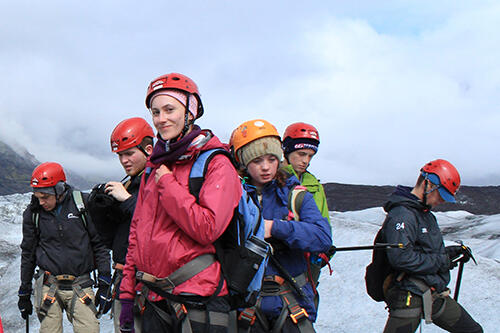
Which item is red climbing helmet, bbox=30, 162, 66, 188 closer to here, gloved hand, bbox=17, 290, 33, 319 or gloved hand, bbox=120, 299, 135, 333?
gloved hand, bbox=17, 290, 33, 319

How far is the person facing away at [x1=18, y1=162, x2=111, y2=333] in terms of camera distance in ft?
16.9

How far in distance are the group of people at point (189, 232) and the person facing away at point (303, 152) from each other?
0.6 inches

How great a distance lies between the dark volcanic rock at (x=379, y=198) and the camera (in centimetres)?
1858

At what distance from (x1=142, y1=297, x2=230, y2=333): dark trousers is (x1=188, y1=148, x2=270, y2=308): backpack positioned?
0.11 m

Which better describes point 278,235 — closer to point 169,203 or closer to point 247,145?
point 247,145

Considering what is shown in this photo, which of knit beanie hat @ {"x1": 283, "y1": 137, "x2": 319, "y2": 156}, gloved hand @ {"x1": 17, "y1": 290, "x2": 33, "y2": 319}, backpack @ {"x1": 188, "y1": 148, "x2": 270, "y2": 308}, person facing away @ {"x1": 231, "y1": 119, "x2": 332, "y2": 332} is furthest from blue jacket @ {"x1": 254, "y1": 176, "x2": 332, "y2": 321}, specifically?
gloved hand @ {"x1": 17, "y1": 290, "x2": 33, "y2": 319}

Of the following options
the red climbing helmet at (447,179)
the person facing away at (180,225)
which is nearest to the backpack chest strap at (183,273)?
the person facing away at (180,225)

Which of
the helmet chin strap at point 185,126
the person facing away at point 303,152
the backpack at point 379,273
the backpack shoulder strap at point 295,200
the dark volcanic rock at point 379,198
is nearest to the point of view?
the helmet chin strap at point 185,126

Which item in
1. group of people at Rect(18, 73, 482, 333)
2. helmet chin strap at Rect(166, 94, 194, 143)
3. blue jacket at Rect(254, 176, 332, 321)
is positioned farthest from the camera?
blue jacket at Rect(254, 176, 332, 321)

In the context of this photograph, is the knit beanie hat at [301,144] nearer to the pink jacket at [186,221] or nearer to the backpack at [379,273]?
the backpack at [379,273]

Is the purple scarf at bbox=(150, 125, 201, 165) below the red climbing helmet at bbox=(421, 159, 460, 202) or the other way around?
the other way around

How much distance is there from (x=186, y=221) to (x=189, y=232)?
2.5 inches

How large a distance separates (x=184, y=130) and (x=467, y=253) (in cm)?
374

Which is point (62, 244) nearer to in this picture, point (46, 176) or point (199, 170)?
point (46, 176)
